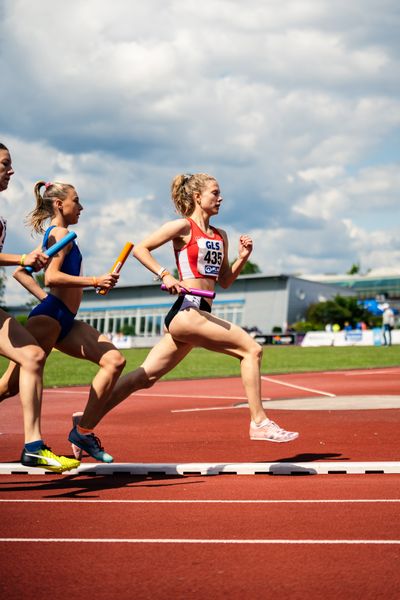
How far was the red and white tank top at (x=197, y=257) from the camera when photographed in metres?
7.18

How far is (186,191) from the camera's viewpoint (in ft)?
24.3

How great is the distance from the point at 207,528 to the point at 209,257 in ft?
9.73

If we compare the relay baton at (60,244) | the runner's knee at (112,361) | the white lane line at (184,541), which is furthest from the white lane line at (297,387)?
the white lane line at (184,541)

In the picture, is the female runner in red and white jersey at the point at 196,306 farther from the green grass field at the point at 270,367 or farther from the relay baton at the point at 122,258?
the green grass field at the point at 270,367

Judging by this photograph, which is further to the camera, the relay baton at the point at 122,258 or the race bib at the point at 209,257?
the race bib at the point at 209,257

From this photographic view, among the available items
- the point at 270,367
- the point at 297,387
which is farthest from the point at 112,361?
the point at 270,367

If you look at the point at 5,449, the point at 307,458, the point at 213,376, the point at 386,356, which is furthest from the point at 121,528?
the point at 386,356

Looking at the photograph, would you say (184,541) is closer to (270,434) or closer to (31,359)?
(31,359)

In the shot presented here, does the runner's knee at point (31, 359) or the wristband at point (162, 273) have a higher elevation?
the wristband at point (162, 273)

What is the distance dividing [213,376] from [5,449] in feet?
46.2

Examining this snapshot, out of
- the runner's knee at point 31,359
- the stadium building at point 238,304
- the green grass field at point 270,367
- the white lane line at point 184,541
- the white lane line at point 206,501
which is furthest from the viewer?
the stadium building at point 238,304

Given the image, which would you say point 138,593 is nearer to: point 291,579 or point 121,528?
point 291,579

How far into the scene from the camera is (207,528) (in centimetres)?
474

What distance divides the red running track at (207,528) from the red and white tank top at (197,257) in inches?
65.3
